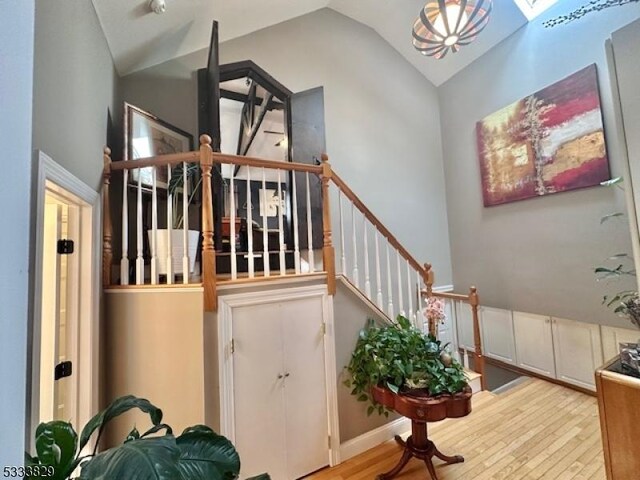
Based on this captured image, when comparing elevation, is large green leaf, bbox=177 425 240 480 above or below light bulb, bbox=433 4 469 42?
below

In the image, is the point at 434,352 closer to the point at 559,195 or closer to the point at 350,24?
the point at 559,195

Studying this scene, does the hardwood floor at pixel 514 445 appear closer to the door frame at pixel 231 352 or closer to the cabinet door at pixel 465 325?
the door frame at pixel 231 352

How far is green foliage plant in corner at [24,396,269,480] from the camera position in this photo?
69cm

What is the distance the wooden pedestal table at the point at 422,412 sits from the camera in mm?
1951

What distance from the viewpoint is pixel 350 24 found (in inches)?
168

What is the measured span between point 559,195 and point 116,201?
453 centimetres

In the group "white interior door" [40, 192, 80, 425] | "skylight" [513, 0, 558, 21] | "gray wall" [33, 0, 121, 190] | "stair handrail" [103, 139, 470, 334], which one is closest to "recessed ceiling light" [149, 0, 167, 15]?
"gray wall" [33, 0, 121, 190]

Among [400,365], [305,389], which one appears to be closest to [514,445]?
[400,365]

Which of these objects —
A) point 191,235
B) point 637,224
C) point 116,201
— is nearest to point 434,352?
point 637,224

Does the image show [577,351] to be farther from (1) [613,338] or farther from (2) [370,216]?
(2) [370,216]

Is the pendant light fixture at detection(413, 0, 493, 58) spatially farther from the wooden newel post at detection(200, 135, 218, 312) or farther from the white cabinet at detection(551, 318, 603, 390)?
the white cabinet at detection(551, 318, 603, 390)

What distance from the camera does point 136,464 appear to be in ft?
2.27

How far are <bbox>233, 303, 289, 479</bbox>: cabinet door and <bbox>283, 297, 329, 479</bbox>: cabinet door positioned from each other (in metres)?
0.06

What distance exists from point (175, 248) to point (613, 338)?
13.7 ft
